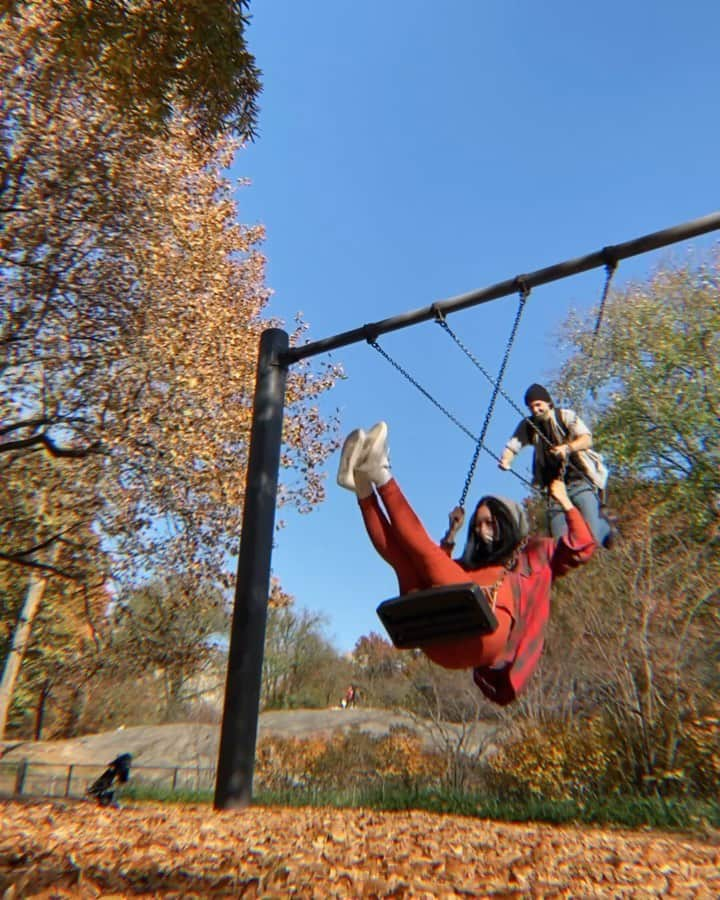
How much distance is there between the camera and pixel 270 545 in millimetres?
6242

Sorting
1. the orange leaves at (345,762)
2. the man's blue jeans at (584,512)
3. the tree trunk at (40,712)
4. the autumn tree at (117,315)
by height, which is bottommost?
the orange leaves at (345,762)

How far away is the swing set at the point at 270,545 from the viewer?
419 cm

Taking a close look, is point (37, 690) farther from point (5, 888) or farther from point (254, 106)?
point (5, 888)

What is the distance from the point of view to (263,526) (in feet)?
20.5

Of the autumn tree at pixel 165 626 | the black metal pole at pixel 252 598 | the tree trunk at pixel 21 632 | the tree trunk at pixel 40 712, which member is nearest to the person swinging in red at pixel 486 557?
the black metal pole at pixel 252 598

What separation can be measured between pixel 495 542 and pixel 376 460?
3.32ft

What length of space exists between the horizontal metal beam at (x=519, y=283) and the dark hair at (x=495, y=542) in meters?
1.59

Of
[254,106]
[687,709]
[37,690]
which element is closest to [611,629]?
[687,709]

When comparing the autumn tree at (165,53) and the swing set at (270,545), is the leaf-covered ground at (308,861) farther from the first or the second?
the autumn tree at (165,53)

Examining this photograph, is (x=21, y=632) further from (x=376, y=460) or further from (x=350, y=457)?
(x=376, y=460)

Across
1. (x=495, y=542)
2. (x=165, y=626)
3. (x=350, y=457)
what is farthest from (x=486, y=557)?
(x=165, y=626)

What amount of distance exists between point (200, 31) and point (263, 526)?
5673 millimetres

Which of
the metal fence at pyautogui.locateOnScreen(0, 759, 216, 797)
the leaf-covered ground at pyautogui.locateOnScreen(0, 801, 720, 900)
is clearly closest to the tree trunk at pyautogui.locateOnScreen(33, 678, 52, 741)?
the metal fence at pyautogui.locateOnScreen(0, 759, 216, 797)

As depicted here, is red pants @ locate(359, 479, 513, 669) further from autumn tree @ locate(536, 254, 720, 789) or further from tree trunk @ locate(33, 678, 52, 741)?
tree trunk @ locate(33, 678, 52, 741)
